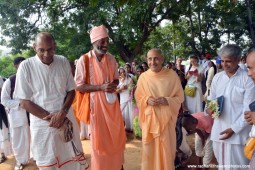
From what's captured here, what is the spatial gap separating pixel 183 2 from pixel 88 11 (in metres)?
4.82

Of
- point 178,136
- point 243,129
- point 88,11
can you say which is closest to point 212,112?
point 243,129

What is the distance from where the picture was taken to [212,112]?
3203 millimetres

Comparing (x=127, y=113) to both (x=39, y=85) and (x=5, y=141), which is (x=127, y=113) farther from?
(x=39, y=85)

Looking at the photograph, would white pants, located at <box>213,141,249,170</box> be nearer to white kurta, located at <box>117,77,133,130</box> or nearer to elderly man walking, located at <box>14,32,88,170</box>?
elderly man walking, located at <box>14,32,88,170</box>

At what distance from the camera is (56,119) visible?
2885mm

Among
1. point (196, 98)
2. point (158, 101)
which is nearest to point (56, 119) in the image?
point (158, 101)

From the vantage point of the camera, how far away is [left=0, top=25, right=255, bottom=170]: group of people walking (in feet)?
9.66

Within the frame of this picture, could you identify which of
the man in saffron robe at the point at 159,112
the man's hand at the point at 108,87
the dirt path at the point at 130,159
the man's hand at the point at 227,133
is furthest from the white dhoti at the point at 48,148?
the dirt path at the point at 130,159

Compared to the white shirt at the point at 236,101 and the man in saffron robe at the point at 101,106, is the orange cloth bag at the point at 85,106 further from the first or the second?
the white shirt at the point at 236,101

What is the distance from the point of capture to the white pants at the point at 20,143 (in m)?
5.16

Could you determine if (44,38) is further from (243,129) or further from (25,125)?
(25,125)

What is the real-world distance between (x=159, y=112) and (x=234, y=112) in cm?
117

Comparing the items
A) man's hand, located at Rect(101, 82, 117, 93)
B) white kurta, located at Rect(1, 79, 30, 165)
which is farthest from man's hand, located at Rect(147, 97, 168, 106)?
white kurta, located at Rect(1, 79, 30, 165)

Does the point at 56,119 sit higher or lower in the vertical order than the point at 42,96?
lower
